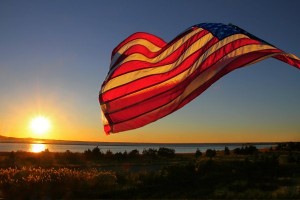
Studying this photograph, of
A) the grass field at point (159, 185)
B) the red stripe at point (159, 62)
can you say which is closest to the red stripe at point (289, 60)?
the red stripe at point (159, 62)

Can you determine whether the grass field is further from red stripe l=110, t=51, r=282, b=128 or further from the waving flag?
the waving flag

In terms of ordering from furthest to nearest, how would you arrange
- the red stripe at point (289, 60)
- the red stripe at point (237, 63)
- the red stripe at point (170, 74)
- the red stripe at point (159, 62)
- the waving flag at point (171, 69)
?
the red stripe at point (159, 62)
the red stripe at point (170, 74)
the waving flag at point (171, 69)
the red stripe at point (237, 63)
the red stripe at point (289, 60)

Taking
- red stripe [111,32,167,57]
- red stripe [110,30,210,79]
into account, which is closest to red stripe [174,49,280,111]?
red stripe [110,30,210,79]

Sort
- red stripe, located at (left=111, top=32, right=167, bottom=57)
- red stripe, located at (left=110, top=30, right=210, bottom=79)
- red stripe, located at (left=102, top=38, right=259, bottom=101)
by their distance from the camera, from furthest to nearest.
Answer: red stripe, located at (left=111, top=32, right=167, bottom=57) < red stripe, located at (left=110, top=30, right=210, bottom=79) < red stripe, located at (left=102, top=38, right=259, bottom=101)

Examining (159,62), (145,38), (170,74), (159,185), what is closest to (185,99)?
(170,74)

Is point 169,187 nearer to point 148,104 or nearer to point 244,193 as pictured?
point 244,193

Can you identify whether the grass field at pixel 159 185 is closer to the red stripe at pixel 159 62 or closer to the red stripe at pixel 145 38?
the red stripe at pixel 159 62

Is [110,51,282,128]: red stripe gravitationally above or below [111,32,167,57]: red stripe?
below

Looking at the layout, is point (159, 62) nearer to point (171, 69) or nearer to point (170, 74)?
point (171, 69)
